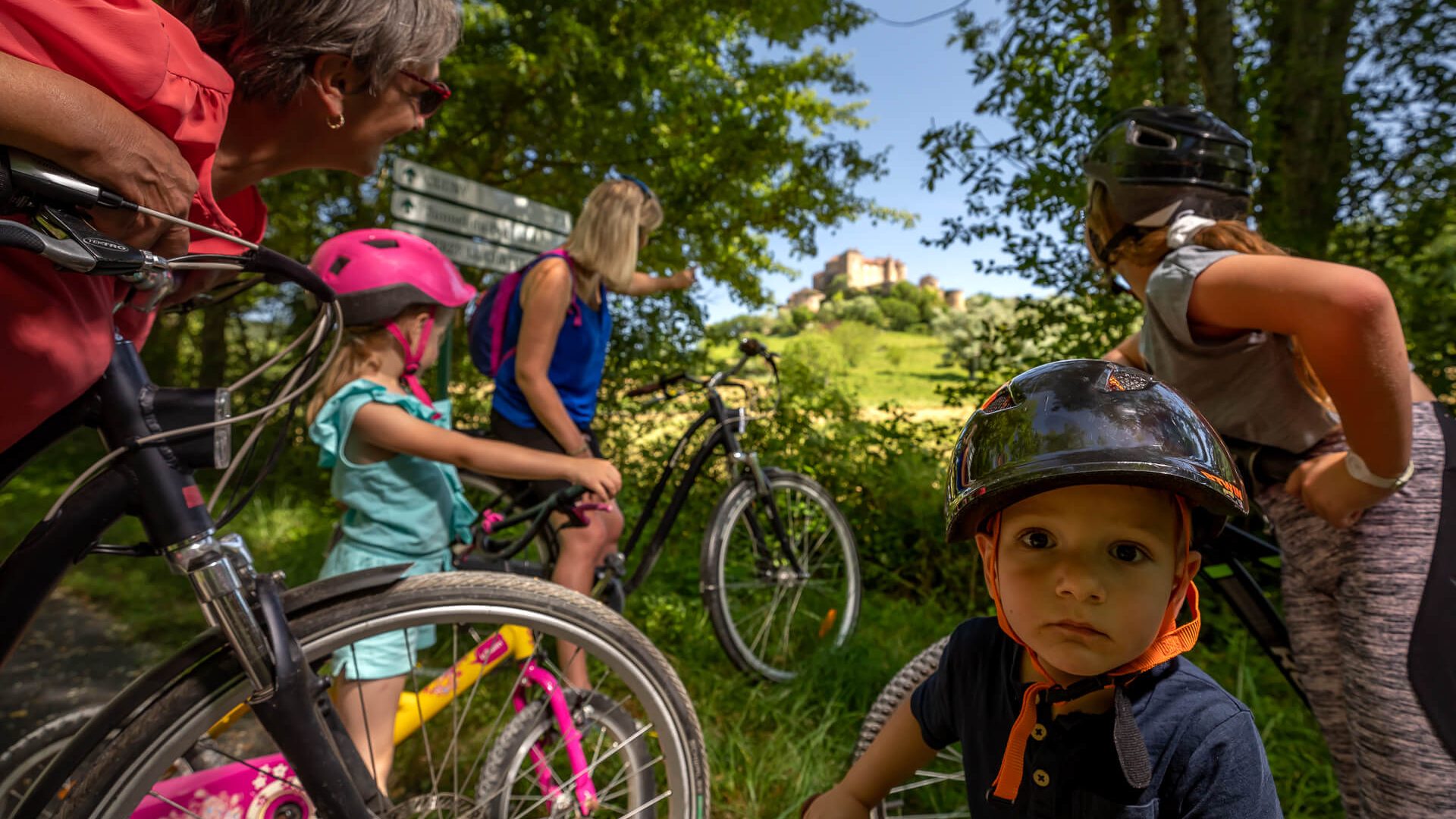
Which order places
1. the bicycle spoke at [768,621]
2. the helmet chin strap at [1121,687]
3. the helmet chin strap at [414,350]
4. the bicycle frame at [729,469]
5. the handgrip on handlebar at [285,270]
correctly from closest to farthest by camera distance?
the helmet chin strap at [1121,687]
the handgrip on handlebar at [285,270]
the helmet chin strap at [414,350]
the bicycle frame at [729,469]
the bicycle spoke at [768,621]

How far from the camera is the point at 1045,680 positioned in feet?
3.92

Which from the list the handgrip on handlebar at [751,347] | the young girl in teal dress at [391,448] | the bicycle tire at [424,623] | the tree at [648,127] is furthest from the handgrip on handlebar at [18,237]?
the tree at [648,127]

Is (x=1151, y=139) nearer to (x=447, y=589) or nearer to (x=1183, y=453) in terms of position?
(x=1183, y=453)

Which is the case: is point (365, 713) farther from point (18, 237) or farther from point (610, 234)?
point (610, 234)

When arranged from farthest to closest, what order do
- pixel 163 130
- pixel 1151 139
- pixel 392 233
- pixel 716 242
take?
pixel 716 242, pixel 392 233, pixel 1151 139, pixel 163 130

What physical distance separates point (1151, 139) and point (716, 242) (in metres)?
5.60

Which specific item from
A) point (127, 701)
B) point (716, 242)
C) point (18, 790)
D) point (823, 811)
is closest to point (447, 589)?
point (127, 701)

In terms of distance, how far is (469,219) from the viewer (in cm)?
391

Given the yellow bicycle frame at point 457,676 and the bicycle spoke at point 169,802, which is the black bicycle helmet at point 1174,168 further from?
the bicycle spoke at point 169,802

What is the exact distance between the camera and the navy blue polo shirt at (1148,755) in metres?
1.02

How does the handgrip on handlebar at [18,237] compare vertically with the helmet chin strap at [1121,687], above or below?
above

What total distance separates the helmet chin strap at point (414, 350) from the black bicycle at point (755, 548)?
29.1 inches

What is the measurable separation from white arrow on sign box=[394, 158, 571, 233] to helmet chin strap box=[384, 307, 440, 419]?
5.24ft

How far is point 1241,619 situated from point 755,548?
189 cm
